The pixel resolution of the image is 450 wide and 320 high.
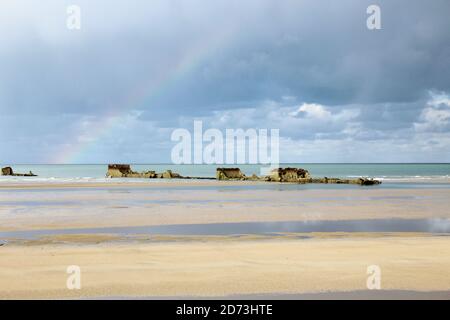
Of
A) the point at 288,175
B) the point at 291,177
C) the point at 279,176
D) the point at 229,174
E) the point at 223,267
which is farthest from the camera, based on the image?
the point at 229,174

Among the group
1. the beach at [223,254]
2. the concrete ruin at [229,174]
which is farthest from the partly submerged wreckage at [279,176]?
the beach at [223,254]

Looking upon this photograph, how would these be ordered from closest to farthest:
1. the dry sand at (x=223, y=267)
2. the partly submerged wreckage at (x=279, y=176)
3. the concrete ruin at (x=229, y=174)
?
the dry sand at (x=223, y=267) → the partly submerged wreckage at (x=279, y=176) → the concrete ruin at (x=229, y=174)

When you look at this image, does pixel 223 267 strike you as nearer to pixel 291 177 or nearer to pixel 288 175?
pixel 291 177

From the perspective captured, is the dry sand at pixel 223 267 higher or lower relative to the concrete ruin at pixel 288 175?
lower

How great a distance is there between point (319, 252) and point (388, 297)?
17.2 ft

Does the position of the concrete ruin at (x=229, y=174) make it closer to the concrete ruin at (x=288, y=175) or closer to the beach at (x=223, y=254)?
the concrete ruin at (x=288, y=175)

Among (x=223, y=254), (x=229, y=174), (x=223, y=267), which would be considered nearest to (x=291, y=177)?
(x=229, y=174)

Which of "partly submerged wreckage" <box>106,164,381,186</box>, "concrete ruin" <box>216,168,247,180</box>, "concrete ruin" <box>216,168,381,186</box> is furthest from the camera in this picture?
"concrete ruin" <box>216,168,247,180</box>

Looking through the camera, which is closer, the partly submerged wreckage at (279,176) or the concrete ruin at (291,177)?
the partly submerged wreckage at (279,176)

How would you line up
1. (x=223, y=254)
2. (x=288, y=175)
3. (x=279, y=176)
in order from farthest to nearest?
(x=288, y=175), (x=279, y=176), (x=223, y=254)

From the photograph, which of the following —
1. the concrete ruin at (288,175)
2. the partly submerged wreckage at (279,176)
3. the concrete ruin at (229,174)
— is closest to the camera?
the partly submerged wreckage at (279,176)

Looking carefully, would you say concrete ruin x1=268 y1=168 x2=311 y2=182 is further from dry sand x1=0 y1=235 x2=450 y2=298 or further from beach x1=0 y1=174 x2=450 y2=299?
dry sand x1=0 y1=235 x2=450 y2=298

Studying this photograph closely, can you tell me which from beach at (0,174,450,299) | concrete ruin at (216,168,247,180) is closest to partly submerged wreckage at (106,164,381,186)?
concrete ruin at (216,168,247,180)
